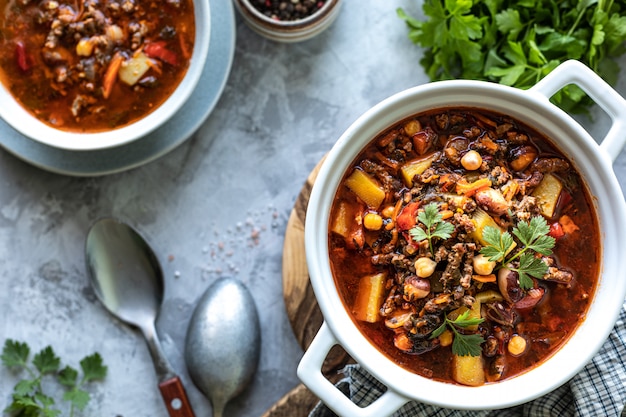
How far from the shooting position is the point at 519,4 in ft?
11.3

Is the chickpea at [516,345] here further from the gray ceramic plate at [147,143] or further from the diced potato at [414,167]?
the gray ceramic plate at [147,143]

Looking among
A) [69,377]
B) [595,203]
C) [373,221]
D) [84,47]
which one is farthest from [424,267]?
[69,377]

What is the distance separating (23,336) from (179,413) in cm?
93

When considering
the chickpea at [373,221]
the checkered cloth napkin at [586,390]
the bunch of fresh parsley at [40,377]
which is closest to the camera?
the chickpea at [373,221]

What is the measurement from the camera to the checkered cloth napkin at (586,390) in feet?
10.3

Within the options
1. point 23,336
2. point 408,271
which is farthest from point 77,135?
point 408,271

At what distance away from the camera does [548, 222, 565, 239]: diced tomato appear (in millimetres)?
2771

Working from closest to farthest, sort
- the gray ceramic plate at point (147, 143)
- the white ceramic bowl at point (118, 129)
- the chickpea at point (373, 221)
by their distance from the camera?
1. the chickpea at point (373, 221)
2. the white ceramic bowl at point (118, 129)
3. the gray ceramic plate at point (147, 143)

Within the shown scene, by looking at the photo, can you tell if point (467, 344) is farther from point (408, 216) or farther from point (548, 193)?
point (548, 193)

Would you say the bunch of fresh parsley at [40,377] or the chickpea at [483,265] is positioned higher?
the chickpea at [483,265]

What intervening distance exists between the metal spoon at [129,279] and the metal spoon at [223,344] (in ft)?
0.54

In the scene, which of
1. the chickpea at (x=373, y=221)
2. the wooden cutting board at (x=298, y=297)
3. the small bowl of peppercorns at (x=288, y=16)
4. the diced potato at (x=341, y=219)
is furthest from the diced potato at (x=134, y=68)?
the chickpea at (x=373, y=221)

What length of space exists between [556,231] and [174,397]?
205 centimetres

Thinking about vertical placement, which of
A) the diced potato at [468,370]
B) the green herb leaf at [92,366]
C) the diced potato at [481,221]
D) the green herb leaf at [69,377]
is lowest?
the green herb leaf at [69,377]
